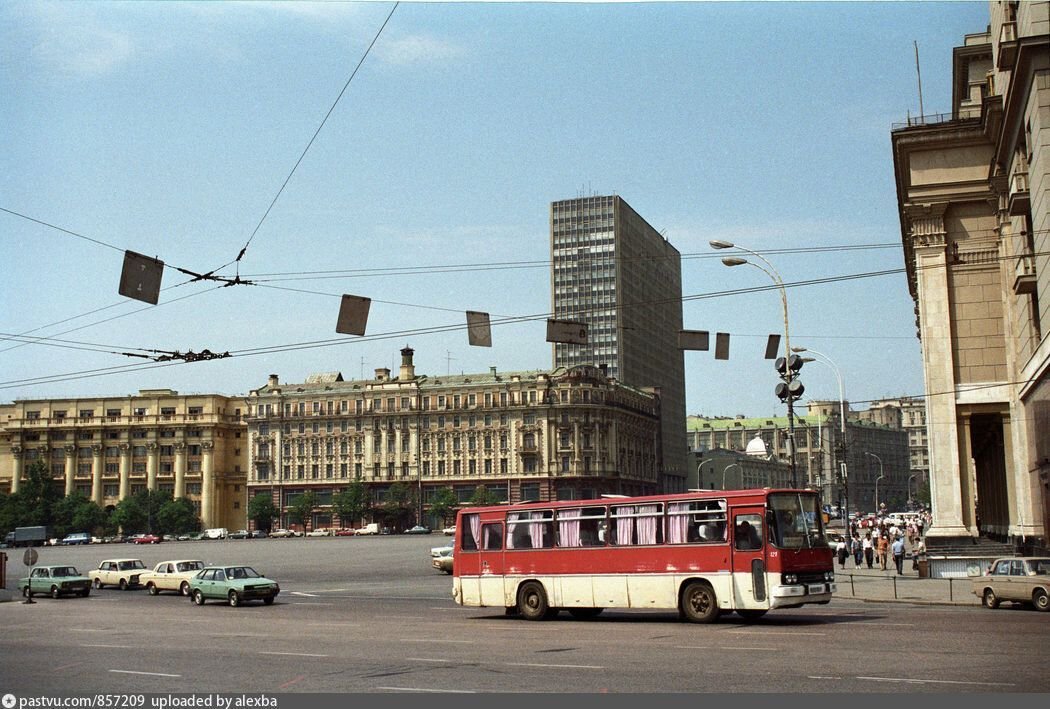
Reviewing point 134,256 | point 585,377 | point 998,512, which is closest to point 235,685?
point 134,256

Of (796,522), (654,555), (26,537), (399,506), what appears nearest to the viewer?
(796,522)

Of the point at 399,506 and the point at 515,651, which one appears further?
the point at 399,506

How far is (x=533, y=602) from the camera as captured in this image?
2614cm

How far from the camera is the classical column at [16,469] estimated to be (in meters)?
141

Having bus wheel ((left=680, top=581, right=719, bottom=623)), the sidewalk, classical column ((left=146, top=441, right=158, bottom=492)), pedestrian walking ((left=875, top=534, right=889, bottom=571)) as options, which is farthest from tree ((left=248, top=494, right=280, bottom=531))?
bus wheel ((left=680, top=581, right=719, bottom=623))

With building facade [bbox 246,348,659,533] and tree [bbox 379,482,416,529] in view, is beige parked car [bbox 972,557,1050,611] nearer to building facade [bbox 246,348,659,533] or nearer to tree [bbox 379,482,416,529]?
building facade [bbox 246,348,659,533]

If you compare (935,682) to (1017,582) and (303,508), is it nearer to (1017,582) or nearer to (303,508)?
(1017,582)

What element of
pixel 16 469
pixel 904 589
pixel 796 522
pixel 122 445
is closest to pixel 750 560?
pixel 796 522

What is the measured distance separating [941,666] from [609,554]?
11.1m

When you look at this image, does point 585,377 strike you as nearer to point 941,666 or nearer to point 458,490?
point 458,490

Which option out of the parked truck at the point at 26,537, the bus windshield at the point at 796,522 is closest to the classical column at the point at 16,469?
the parked truck at the point at 26,537

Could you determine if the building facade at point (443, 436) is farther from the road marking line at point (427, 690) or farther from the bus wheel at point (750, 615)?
the road marking line at point (427, 690)

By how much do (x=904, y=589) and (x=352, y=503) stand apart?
100165 mm

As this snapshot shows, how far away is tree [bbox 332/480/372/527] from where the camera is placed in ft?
421
